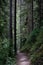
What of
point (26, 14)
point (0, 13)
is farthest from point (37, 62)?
point (26, 14)

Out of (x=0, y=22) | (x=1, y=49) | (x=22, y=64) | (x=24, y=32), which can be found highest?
(x=0, y=22)

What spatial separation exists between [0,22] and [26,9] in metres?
15.0

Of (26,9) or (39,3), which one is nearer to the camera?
(39,3)

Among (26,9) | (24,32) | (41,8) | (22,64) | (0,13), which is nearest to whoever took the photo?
(22,64)

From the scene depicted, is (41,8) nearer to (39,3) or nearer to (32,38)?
(39,3)

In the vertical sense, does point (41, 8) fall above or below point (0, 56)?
above

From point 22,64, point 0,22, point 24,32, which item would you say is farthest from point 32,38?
point 24,32

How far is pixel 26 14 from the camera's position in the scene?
27.8m

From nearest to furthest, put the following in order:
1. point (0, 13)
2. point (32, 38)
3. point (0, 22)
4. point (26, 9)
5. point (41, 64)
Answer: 1. point (41, 64)
2. point (0, 22)
3. point (0, 13)
4. point (32, 38)
5. point (26, 9)

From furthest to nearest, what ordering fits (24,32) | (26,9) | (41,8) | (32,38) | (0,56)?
(24,32) → (26,9) → (41,8) → (32,38) → (0,56)

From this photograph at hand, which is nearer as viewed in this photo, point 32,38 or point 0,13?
point 0,13

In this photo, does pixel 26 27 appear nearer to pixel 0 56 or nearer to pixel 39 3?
pixel 39 3

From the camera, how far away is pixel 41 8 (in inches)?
869

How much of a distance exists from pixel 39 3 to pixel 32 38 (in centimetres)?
472
